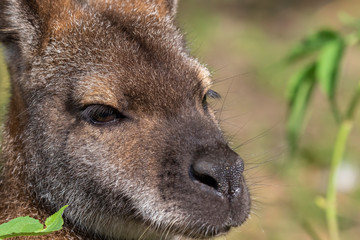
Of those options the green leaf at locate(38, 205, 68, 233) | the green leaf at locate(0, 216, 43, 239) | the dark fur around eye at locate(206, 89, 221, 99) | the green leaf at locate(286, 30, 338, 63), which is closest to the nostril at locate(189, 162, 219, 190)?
the dark fur around eye at locate(206, 89, 221, 99)

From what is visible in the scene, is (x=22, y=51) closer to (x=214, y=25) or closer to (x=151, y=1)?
(x=151, y=1)

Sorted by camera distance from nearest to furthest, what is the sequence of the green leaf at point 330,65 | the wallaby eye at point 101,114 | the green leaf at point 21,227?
the green leaf at point 21,227 → the wallaby eye at point 101,114 → the green leaf at point 330,65

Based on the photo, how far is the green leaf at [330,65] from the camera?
5141mm

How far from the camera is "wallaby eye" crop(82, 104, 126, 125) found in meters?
4.61

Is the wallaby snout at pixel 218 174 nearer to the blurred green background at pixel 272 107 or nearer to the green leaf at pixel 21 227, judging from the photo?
the blurred green background at pixel 272 107

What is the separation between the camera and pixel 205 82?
5.11m

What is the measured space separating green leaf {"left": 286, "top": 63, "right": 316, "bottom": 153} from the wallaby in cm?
77

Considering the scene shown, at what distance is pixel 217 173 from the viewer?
4.27 meters

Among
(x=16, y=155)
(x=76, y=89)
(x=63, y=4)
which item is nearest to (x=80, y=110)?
(x=76, y=89)

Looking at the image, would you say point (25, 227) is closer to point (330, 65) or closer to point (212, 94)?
point (212, 94)

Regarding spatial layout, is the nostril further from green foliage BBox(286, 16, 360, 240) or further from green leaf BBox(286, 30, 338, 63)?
green leaf BBox(286, 30, 338, 63)

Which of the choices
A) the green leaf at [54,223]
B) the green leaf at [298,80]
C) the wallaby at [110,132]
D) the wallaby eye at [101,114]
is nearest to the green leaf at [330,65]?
the green leaf at [298,80]

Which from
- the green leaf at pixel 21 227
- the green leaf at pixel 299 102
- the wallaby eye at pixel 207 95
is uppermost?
the green leaf at pixel 299 102

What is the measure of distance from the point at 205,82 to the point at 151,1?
1.00m
